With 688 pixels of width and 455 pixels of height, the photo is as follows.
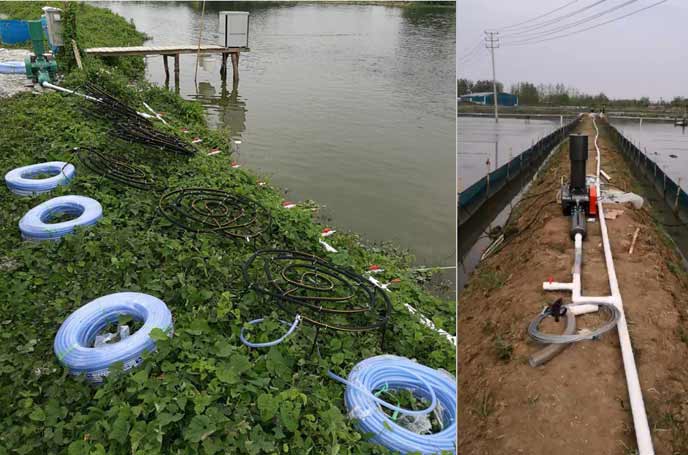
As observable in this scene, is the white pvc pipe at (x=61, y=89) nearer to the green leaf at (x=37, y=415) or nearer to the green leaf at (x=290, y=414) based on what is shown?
the green leaf at (x=37, y=415)

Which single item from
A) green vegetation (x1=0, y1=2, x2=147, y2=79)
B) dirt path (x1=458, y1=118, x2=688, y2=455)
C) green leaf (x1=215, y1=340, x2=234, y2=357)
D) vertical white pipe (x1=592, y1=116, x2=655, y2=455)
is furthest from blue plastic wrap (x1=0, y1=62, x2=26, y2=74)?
vertical white pipe (x1=592, y1=116, x2=655, y2=455)

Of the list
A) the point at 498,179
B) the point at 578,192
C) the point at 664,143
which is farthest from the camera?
the point at 664,143

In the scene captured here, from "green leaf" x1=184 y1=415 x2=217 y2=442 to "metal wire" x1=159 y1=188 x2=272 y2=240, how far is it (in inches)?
95.3

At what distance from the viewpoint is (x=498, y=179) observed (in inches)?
543

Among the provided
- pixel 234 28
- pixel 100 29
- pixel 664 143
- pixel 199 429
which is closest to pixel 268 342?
pixel 199 429

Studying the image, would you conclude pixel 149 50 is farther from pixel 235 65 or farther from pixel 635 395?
pixel 635 395

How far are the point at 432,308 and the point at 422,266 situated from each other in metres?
1.36

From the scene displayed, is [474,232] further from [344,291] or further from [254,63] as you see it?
[254,63]

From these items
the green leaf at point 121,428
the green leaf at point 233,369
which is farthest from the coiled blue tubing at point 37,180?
the green leaf at point 121,428

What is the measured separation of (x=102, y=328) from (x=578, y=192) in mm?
6161

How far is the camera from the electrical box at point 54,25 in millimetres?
11656

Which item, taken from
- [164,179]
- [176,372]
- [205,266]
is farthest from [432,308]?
[164,179]

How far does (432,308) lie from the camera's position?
205 inches

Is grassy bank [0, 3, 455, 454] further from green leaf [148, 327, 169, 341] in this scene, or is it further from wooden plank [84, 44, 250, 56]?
wooden plank [84, 44, 250, 56]
